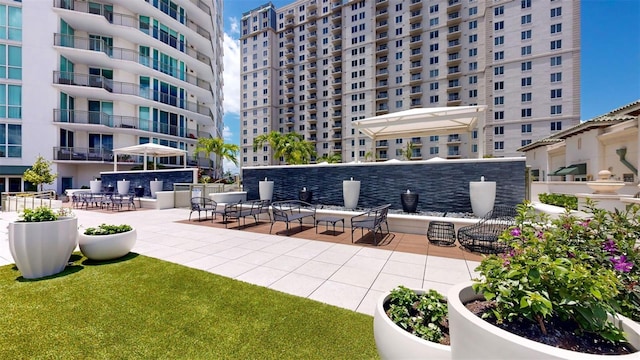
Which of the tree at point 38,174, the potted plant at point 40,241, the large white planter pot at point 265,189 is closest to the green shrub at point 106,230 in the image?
the potted plant at point 40,241

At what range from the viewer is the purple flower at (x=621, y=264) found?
1800mm

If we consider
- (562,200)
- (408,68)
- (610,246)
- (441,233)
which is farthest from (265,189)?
(408,68)

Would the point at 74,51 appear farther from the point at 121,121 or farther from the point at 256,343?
the point at 256,343

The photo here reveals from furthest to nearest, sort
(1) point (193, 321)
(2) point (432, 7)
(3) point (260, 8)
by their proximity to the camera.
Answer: (3) point (260, 8) < (2) point (432, 7) < (1) point (193, 321)

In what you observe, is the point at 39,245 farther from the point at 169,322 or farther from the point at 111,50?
the point at 111,50

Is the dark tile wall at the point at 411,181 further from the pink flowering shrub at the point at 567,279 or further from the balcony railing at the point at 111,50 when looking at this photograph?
the balcony railing at the point at 111,50

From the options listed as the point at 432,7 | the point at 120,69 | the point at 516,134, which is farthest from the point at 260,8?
the point at 516,134

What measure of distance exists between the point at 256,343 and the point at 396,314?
1.58 m

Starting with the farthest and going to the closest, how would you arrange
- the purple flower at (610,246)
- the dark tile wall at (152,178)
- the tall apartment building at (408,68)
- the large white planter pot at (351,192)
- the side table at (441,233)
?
the tall apartment building at (408,68) → the dark tile wall at (152,178) → the large white planter pot at (351,192) → the side table at (441,233) → the purple flower at (610,246)

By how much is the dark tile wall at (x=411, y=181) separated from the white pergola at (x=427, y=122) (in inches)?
59.8

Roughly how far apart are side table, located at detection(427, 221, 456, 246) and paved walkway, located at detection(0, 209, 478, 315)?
0.62 m

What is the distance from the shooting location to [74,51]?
74.7 ft

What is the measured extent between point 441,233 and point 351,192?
3.73m

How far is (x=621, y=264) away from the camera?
72.0 inches
